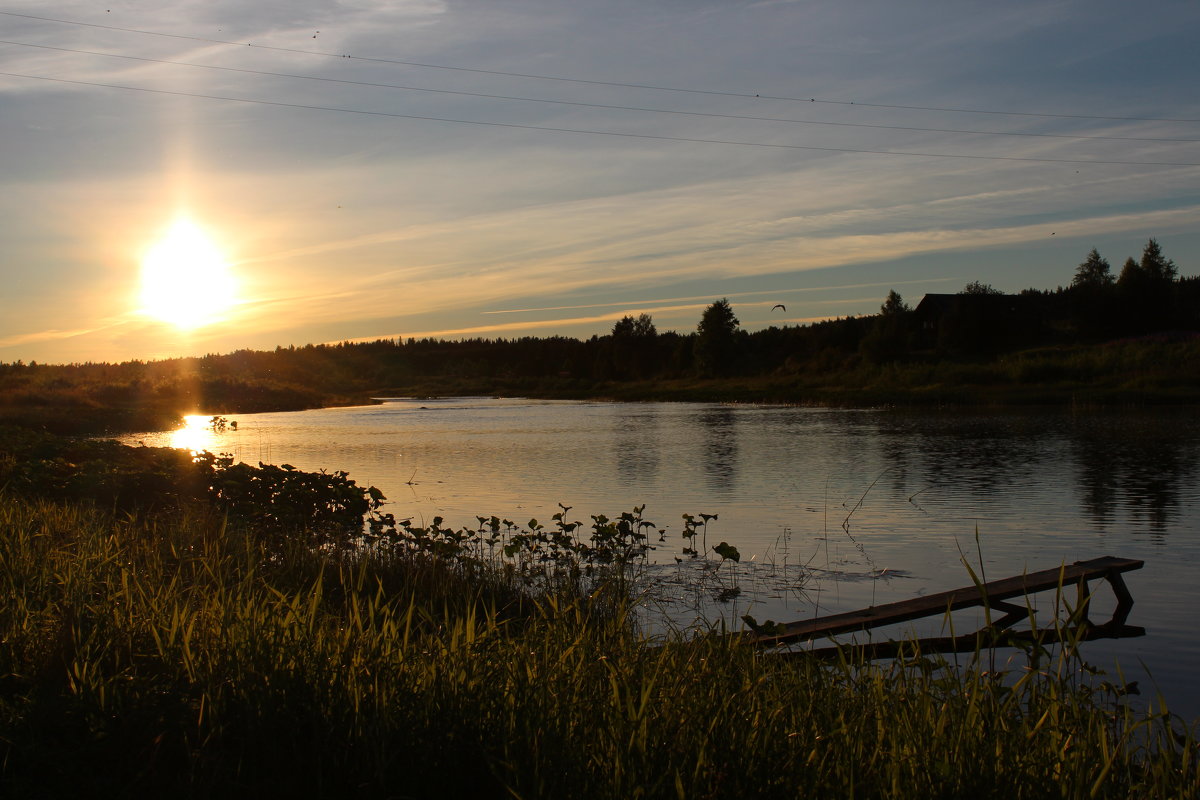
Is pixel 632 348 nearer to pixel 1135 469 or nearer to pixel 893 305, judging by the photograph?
pixel 893 305

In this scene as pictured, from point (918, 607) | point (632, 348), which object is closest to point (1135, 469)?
point (918, 607)

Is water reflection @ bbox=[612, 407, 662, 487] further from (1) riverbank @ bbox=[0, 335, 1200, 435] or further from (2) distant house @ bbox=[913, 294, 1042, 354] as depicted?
(2) distant house @ bbox=[913, 294, 1042, 354]

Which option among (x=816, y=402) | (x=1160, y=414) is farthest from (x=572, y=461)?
(x=816, y=402)

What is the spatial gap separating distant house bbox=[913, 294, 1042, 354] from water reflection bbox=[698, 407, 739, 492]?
3031cm

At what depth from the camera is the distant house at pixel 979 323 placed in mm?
67812

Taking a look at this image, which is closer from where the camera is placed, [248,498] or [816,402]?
[248,498]

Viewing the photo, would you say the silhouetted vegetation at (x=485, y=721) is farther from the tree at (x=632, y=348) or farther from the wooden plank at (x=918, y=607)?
the tree at (x=632, y=348)

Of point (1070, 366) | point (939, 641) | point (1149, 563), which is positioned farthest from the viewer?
point (1070, 366)

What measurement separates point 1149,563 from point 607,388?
3253 inches

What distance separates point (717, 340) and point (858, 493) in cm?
6935

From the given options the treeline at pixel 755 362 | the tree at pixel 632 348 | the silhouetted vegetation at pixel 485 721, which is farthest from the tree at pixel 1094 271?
the silhouetted vegetation at pixel 485 721

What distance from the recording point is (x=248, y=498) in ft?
45.1

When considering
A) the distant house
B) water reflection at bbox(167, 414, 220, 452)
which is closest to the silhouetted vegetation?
water reflection at bbox(167, 414, 220, 452)

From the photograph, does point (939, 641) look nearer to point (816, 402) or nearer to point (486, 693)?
point (486, 693)
